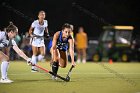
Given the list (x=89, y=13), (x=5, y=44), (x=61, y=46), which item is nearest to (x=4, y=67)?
(x=5, y=44)

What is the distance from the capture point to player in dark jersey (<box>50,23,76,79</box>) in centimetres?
1363

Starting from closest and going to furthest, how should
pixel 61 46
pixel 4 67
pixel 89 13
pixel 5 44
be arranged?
pixel 4 67 → pixel 5 44 → pixel 61 46 → pixel 89 13

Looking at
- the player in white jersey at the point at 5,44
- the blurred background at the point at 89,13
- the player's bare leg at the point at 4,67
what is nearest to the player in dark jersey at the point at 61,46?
the player in white jersey at the point at 5,44

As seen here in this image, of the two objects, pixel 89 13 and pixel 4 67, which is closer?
pixel 4 67

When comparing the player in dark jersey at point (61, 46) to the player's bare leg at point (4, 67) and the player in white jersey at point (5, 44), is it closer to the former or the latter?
the player in white jersey at point (5, 44)

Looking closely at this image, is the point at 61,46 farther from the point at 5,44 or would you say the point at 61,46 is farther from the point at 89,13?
the point at 89,13

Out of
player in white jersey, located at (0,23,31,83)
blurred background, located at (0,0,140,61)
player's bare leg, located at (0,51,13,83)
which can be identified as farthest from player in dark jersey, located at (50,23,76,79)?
blurred background, located at (0,0,140,61)

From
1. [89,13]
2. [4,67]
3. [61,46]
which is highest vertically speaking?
[89,13]

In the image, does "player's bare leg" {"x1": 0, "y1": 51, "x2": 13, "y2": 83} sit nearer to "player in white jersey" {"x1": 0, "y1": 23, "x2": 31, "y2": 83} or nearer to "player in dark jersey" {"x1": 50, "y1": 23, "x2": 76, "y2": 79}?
"player in white jersey" {"x1": 0, "y1": 23, "x2": 31, "y2": 83}

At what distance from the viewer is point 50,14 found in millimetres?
38938

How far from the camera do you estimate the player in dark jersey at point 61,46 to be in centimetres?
1363

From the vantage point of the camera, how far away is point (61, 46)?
14.2m

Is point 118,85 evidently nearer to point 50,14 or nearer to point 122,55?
A: point 122,55

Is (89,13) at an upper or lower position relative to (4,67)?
upper
